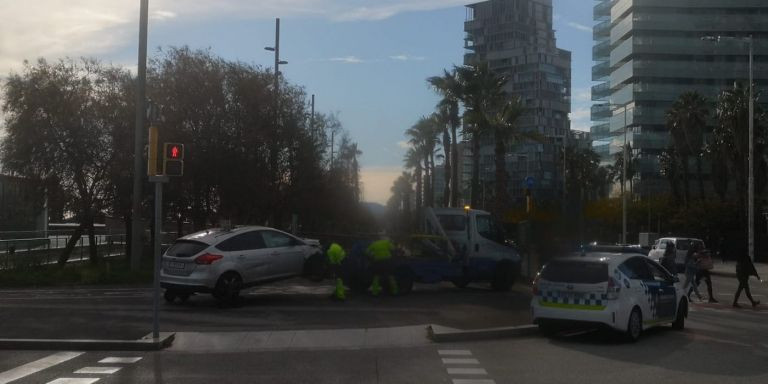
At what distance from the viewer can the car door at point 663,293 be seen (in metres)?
14.7

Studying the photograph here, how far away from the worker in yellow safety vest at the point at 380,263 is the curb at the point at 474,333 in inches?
211

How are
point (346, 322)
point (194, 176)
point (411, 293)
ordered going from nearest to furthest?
1. point (346, 322)
2. point (411, 293)
3. point (194, 176)

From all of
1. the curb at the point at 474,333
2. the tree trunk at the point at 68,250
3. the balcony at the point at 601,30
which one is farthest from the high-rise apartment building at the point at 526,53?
the curb at the point at 474,333

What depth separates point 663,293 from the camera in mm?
14969

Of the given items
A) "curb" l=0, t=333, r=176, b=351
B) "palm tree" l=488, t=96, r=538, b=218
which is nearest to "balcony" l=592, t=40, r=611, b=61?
"palm tree" l=488, t=96, r=538, b=218

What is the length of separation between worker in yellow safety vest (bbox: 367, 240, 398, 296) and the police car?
238 inches

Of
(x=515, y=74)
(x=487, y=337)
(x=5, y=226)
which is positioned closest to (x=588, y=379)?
(x=487, y=337)

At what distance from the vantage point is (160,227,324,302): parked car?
703 inches

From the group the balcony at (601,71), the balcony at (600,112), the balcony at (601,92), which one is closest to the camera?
the balcony at (600,112)

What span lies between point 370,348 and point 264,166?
711 inches

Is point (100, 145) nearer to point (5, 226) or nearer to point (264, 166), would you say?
point (264, 166)

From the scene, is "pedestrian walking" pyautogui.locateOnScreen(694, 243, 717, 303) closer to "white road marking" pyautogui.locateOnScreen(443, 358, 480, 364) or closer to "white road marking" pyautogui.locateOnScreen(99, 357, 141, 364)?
"white road marking" pyautogui.locateOnScreen(443, 358, 480, 364)

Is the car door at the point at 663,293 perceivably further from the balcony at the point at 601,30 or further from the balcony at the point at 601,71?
the balcony at the point at 601,30

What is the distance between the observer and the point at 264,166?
1192 inches
